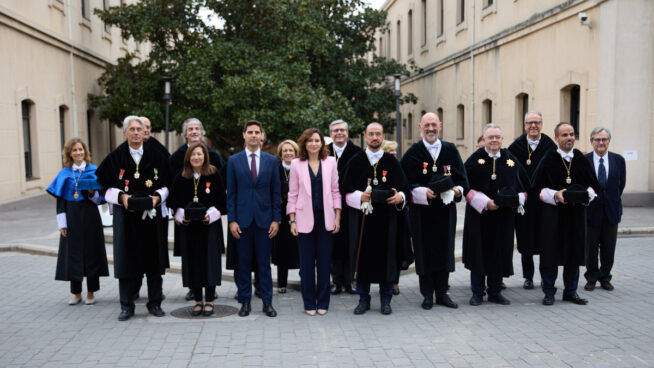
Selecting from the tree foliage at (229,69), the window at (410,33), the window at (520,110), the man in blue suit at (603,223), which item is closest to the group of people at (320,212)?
the man in blue suit at (603,223)

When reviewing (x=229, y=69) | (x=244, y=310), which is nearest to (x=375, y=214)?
(x=244, y=310)

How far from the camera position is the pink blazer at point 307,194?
20.6 ft

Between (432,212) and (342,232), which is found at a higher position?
(432,212)

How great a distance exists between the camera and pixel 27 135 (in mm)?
16906

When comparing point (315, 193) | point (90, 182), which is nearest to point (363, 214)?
point (315, 193)

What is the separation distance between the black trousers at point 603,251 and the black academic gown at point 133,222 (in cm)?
475

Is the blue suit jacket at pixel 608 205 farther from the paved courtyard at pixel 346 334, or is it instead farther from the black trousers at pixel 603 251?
the paved courtyard at pixel 346 334

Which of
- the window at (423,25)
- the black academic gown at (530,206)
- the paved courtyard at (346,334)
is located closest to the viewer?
the paved courtyard at (346,334)

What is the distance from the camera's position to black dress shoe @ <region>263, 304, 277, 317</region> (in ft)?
20.6

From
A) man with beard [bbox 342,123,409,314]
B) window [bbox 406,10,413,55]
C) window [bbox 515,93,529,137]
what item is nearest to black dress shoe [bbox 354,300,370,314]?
man with beard [bbox 342,123,409,314]

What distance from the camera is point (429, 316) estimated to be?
6199 millimetres

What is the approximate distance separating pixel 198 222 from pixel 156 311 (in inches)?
40.1

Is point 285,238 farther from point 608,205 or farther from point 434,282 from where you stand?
point 608,205

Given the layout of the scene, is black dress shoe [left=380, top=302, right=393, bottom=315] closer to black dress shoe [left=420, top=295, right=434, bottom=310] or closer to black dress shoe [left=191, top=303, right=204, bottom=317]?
black dress shoe [left=420, top=295, right=434, bottom=310]
